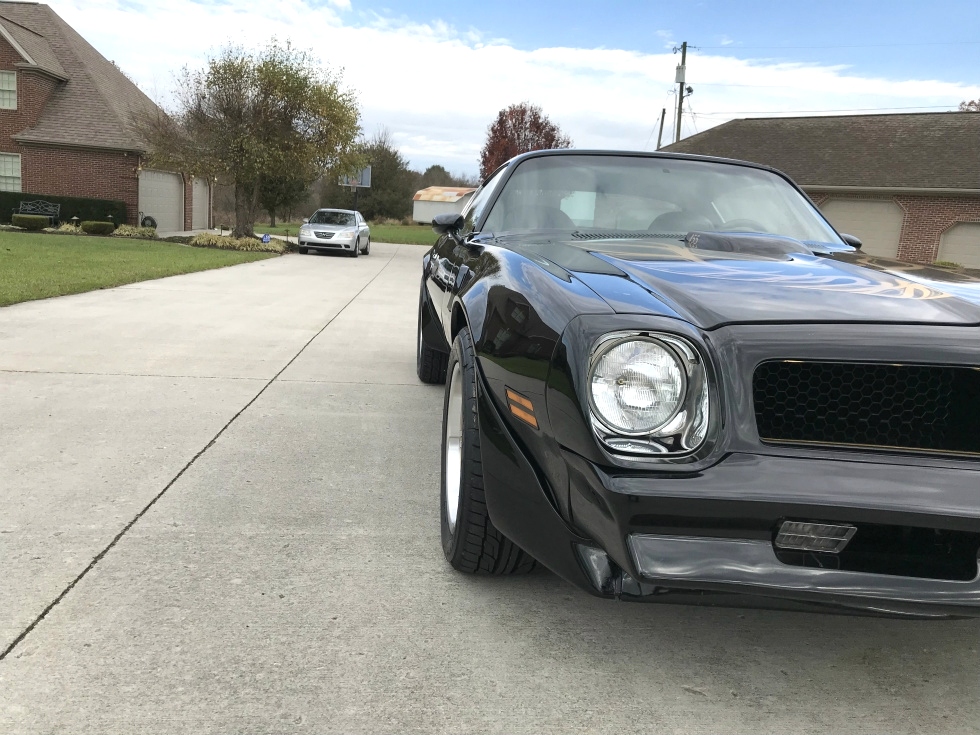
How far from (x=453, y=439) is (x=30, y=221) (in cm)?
2223

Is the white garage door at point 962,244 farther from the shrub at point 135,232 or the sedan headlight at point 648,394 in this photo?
the sedan headlight at point 648,394

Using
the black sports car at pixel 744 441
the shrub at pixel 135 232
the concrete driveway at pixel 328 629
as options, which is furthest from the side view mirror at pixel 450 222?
the shrub at pixel 135 232

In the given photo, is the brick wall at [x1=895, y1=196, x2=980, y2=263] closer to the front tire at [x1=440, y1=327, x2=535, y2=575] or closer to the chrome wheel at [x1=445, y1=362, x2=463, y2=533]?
the chrome wheel at [x1=445, y1=362, x2=463, y2=533]

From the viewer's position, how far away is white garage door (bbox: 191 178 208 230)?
100.0 ft

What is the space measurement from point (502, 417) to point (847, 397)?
2.82ft

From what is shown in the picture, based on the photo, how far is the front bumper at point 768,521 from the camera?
1572 mm

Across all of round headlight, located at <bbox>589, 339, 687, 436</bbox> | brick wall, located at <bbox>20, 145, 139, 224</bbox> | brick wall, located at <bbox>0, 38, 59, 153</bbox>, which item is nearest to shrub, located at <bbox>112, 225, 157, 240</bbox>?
brick wall, located at <bbox>20, 145, 139, 224</bbox>

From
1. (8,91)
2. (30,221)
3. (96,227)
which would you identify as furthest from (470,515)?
(8,91)

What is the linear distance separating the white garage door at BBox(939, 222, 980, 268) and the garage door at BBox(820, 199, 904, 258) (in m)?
1.30

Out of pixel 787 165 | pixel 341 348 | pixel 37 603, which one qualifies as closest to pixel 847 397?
pixel 37 603

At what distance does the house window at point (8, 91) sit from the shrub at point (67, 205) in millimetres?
2862

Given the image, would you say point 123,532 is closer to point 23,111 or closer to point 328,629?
point 328,629

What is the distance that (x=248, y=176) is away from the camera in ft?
67.9

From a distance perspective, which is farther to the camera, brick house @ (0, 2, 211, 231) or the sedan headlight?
brick house @ (0, 2, 211, 231)
